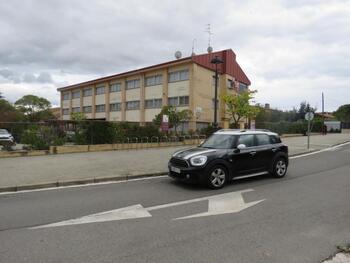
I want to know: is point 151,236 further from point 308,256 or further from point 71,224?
point 308,256

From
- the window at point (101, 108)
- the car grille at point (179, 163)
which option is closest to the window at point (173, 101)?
the window at point (101, 108)

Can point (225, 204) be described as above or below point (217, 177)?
below

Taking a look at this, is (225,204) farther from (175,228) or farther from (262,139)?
(262,139)

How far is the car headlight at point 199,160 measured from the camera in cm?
842

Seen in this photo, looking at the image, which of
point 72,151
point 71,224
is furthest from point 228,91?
point 71,224

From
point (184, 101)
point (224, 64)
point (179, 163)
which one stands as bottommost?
point (179, 163)

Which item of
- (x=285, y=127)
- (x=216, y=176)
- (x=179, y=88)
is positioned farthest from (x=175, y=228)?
(x=285, y=127)

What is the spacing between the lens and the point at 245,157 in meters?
9.33

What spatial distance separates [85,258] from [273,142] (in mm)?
7793

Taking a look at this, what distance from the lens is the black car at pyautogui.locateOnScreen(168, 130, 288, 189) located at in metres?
8.46

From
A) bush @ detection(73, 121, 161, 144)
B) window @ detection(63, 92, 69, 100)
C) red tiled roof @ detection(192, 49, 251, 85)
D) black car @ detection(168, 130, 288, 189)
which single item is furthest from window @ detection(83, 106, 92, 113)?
black car @ detection(168, 130, 288, 189)

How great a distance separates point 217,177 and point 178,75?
2989 centimetres

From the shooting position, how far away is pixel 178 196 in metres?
7.68

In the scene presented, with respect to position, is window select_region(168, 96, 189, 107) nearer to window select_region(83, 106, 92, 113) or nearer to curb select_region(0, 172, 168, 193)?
window select_region(83, 106, 92, 113)
